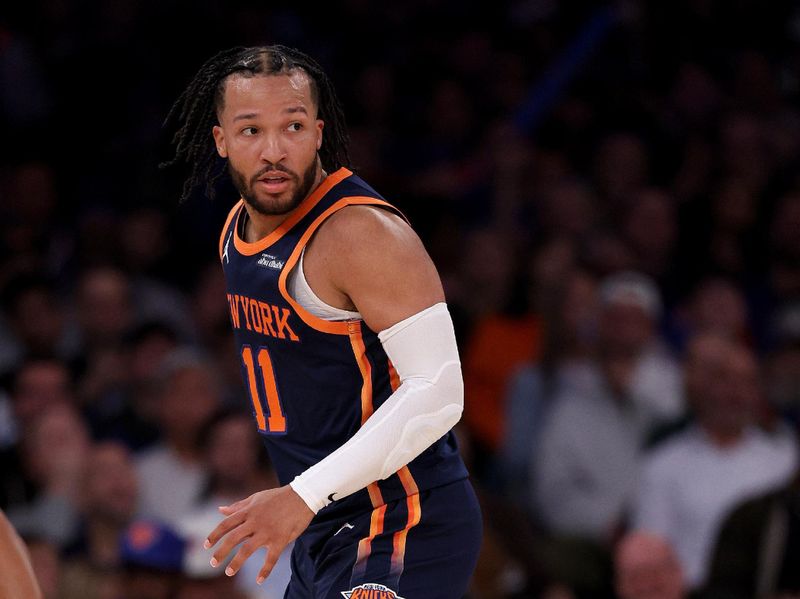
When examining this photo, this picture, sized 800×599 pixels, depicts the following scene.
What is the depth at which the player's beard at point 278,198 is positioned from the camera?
3242 mm

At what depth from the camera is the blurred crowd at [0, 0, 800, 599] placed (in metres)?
5.65

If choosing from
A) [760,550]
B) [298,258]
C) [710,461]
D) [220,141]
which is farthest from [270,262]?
[710,461]

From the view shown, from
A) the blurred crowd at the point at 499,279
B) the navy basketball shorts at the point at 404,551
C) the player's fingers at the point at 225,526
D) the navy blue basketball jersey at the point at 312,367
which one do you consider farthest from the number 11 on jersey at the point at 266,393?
the blurred crowd at the point at 499,279

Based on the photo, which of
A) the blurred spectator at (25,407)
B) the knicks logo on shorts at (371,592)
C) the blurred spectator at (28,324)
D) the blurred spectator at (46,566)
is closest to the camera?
the knicks logo on shorts at (371,592)

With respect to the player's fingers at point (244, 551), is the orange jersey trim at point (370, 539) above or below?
below

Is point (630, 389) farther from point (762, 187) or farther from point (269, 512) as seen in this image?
point (269, 512)

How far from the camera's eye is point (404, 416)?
3068mm

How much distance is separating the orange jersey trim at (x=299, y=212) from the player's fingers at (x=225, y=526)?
67 centimetres

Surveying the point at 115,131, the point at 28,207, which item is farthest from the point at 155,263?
the point at 115,131

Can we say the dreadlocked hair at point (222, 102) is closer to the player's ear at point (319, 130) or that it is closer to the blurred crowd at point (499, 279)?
the player's ear at point (319, 130)

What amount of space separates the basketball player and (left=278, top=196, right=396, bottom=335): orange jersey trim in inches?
30.9

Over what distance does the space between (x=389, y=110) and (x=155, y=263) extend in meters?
1.91

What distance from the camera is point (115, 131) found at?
803cm

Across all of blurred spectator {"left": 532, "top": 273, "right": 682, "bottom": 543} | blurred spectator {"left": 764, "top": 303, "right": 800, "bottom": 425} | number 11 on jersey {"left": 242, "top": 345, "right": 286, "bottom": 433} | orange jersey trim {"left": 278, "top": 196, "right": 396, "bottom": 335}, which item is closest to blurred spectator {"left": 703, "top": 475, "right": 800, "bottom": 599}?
blurred spectator {"left": 532, "top": 273, "right": 682, "bottom": 543}
